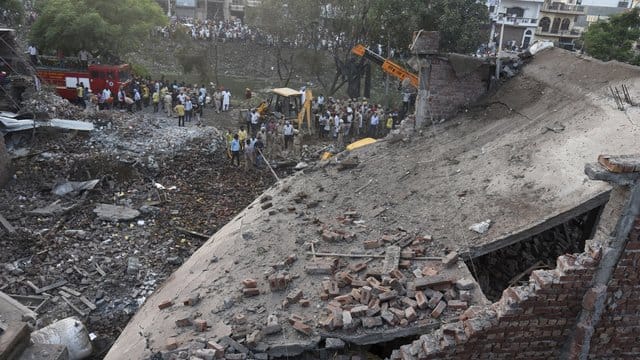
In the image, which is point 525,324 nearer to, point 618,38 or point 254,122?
point 254,122

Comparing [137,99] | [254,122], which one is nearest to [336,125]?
[254,122]

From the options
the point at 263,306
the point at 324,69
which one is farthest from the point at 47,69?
the point at 263,306

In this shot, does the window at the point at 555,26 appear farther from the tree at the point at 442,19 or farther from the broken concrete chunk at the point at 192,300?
the broken concrete chunk at the point at 192,300

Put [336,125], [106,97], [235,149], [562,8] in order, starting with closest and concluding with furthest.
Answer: [235,149]
[336,125]
[106,97]
[562,8]

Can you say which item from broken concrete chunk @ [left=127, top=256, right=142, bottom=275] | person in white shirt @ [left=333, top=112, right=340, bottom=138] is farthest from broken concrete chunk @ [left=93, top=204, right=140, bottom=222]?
person in white shirt @ [left=333, top=112, right=340, bottom=138]

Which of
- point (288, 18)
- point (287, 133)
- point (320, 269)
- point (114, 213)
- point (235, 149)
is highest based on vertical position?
point (288, 18)

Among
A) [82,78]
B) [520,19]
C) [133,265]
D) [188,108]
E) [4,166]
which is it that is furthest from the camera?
[520,19]

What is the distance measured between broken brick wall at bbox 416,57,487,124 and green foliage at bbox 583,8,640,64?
13252 millimetres

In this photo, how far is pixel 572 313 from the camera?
486 centimetres

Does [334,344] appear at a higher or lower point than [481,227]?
lower

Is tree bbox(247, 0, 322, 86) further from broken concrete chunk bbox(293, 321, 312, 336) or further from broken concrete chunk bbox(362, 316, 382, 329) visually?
broken concrete chunk bbox(362, 316, 382, 329)

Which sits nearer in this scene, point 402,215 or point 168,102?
point 402,215

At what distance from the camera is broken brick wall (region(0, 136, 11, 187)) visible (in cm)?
1409

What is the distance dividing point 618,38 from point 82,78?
23977 millimetres
